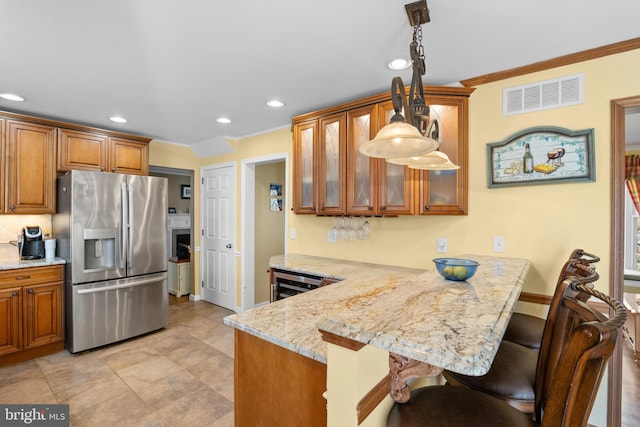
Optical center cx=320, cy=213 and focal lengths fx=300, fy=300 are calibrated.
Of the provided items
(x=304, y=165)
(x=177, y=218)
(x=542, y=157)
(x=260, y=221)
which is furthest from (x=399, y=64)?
(x=177, y=218)

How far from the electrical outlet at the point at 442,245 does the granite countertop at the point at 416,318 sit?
565 millimetres

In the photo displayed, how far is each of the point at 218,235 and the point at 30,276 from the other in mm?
2078

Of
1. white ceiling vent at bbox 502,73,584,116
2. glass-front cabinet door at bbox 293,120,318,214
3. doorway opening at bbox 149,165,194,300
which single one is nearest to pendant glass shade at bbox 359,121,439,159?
white ceiling vent at bbox 502,73,584,116

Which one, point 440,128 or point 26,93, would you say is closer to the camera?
point 440,128

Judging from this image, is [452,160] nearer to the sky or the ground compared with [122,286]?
nearer to the sky

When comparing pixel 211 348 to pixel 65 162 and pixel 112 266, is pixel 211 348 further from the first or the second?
pixel 65 162

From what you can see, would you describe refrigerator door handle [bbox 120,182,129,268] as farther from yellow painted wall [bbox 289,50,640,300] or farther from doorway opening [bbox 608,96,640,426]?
doorway opening [bbox 608,96,640,426]

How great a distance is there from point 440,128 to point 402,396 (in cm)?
199

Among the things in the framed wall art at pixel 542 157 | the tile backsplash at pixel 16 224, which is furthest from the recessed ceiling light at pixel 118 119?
the framed wall art at pixel 542 157

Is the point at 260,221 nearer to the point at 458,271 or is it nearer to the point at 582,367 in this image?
the point at 458,271

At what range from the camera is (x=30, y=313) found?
9.48 ft

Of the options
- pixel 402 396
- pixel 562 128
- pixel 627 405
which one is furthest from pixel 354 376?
pixel 627 405

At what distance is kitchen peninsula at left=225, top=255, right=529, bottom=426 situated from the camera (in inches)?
27.9

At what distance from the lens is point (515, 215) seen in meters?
2.22
